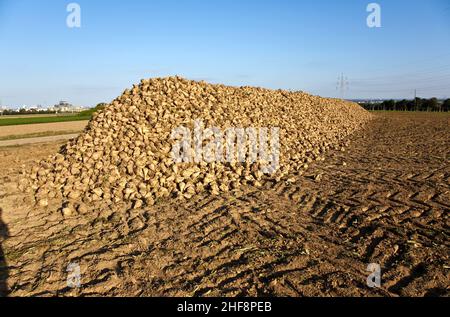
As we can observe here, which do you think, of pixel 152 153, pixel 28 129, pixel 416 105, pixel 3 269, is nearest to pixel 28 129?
pixel 28 129

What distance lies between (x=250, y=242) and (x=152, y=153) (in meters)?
4.23

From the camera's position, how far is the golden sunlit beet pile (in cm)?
707

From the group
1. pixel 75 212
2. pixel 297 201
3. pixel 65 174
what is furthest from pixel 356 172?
pixel 65 174

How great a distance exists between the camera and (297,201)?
6.36 meters

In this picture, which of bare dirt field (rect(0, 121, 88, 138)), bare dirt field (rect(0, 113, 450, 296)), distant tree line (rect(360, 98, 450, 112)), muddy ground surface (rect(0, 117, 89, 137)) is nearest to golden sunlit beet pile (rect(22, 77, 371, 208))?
bare dirt field (rect(0, 113, 450, 296))

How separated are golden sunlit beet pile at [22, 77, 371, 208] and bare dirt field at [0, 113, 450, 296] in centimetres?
50

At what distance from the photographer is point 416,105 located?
5697 centimetres

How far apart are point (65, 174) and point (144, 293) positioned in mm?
5116

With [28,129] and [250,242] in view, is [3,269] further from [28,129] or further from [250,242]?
[28,129]

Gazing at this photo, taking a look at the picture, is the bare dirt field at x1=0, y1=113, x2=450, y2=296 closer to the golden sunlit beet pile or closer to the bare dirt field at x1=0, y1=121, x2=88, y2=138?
the golden sunlit beet pile

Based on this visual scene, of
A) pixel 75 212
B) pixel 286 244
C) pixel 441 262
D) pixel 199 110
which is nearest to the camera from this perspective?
pixel 441 262
